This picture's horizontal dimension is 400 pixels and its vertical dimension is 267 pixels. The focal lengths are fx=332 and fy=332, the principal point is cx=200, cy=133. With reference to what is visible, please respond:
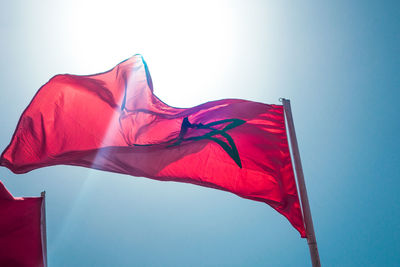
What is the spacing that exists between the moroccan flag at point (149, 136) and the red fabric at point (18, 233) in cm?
122

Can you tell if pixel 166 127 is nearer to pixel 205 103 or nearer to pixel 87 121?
pixel 205 103

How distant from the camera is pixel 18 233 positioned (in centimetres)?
771

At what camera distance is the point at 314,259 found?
19.3ft

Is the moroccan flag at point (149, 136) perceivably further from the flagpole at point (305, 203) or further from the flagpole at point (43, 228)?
A: the flagpole at point (43, 228)

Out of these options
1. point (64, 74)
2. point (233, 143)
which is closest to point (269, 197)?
point (233, 143)

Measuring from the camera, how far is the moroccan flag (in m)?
7.52

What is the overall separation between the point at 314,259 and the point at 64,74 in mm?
6818

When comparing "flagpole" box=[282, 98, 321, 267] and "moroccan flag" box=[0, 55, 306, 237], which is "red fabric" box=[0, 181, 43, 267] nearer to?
"moroccan flag" box=[0, 55, 306, 237]

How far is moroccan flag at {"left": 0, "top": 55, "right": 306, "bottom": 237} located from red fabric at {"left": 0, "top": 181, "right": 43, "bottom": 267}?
4.02 ft

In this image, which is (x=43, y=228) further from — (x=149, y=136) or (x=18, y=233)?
(x=149, y=136)

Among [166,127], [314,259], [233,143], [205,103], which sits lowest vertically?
[314,259]

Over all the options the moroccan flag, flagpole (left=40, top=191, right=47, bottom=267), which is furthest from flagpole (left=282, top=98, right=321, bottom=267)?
flagpole (left=40, top=191, right=47, bottom=267)

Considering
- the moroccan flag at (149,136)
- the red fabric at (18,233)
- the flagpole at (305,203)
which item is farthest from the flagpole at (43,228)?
the flagpole at (305,203)

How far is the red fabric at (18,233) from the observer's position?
7496mm
